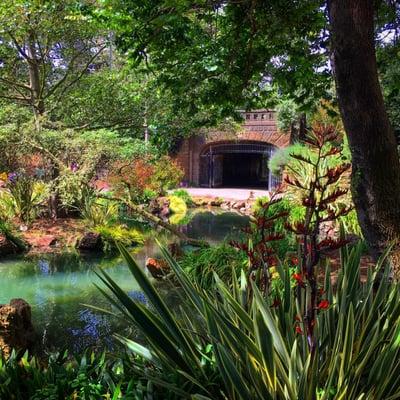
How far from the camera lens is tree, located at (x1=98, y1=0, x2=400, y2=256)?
2.14 m

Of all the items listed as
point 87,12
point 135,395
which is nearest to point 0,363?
point 135,395

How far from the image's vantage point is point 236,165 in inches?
851

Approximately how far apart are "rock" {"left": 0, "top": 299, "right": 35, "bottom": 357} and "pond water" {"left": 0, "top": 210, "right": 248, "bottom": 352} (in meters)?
0.30

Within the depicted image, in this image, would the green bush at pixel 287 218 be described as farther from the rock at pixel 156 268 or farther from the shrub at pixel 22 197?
the shrub at pixel 22 197

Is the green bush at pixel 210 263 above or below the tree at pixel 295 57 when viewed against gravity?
Answer: below

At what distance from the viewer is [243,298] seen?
75.9 inches

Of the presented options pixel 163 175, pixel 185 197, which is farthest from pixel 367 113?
pixel 185 197

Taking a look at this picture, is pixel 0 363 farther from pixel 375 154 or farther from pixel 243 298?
pixel 375 154

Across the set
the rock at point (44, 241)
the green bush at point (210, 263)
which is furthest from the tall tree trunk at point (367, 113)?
the rock at point (44, 241)

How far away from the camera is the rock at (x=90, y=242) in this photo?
7375 millimetres

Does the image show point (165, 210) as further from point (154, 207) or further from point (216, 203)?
point (216, 203)

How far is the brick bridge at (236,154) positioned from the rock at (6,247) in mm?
10395

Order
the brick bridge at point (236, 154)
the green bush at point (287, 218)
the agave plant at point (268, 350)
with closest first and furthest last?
the agave plant at point (268, 350) → the green bush at point (287, 218) → the brick bridge at point (236, 154)

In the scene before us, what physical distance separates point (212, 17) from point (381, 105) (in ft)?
5.12
